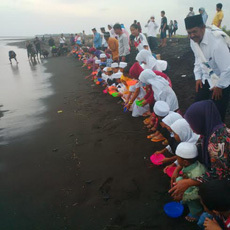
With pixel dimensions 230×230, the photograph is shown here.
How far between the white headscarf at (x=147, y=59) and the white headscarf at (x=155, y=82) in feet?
3.30

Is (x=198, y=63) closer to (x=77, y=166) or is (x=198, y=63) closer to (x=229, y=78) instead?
(x=229, y=78)

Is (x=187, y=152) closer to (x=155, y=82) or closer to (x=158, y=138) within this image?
(x=158, y=138)

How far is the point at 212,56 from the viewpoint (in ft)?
7.95

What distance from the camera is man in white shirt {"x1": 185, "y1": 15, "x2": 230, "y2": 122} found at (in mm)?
2312

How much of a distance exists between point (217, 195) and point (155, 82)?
7.38 feet

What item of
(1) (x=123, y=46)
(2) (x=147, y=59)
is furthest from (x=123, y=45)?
(2) (x=147, y=59)

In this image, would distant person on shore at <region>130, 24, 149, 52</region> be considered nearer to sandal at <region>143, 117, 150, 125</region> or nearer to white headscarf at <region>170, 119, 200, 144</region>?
sandal at <region>143, 117, 150, 125</region>

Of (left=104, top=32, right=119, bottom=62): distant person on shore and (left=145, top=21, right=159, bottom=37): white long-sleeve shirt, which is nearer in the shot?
(left=104, top=32, right=119, bottom=62): distant person on shore

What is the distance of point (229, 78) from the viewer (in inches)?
90.6

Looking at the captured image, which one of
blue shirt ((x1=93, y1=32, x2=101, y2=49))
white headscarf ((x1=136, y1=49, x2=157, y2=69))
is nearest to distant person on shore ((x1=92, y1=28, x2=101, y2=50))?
blue shirt ((x1=93, y1=32, x2=101, y2=49))

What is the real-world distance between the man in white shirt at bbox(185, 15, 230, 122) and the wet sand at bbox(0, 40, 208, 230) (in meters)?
1.19

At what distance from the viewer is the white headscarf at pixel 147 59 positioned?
4.40 m

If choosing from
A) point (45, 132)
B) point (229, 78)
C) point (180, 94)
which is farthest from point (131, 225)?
point (180, 94)

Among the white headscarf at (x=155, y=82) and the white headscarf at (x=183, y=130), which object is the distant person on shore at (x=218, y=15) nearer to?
the white headscarf at (x=155, y=82)
